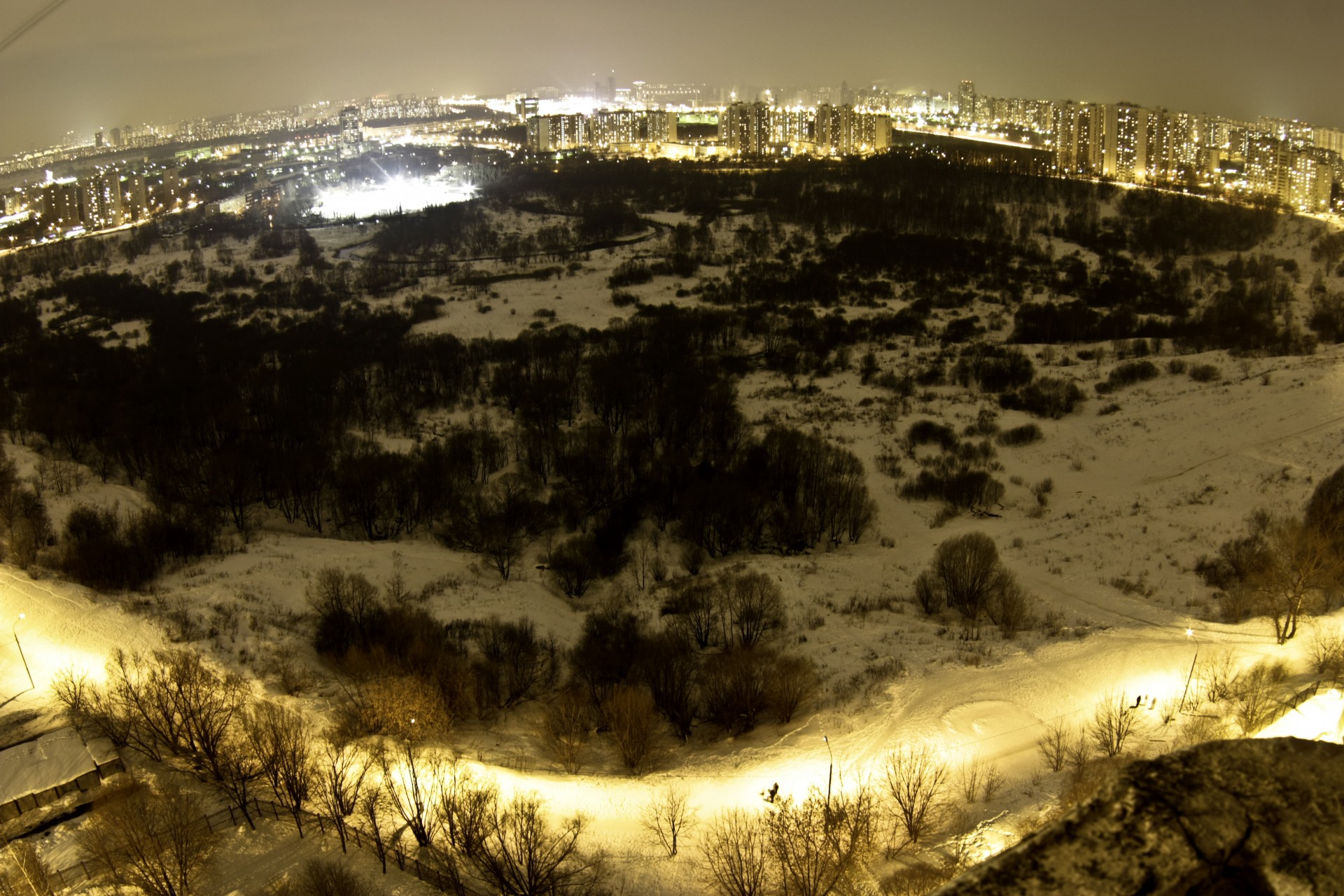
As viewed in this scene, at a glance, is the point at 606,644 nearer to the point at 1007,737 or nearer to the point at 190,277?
the point at 1007,737

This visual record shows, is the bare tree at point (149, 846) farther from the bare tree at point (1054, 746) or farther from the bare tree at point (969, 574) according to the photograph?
the bare tree at point (969, 574)

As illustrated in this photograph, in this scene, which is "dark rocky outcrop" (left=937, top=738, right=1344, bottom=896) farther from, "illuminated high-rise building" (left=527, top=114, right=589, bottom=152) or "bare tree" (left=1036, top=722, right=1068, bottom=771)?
"illuminated high-rise building" (left=527, top=114, right=589, bottom=152)

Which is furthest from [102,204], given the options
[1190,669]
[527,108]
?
[527,108]

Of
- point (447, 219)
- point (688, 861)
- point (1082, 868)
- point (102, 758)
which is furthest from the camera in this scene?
point (447, 219)

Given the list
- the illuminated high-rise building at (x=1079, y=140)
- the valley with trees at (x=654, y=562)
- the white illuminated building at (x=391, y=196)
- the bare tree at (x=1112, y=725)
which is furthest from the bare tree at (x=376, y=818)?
the illuminated high-rise building at (x=1079, y=140)

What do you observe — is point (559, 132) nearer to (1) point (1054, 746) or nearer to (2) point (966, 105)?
(2) point (966, 105)

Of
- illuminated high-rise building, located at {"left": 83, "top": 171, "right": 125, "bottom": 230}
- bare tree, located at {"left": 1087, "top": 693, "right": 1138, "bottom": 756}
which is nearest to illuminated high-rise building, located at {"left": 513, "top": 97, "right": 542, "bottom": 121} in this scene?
illuminated high-rise building, located at {"left": 83, "top": 171, "right": 125, "bottom": 230}

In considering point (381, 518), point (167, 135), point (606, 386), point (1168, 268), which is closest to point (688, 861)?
point (381, 518)
